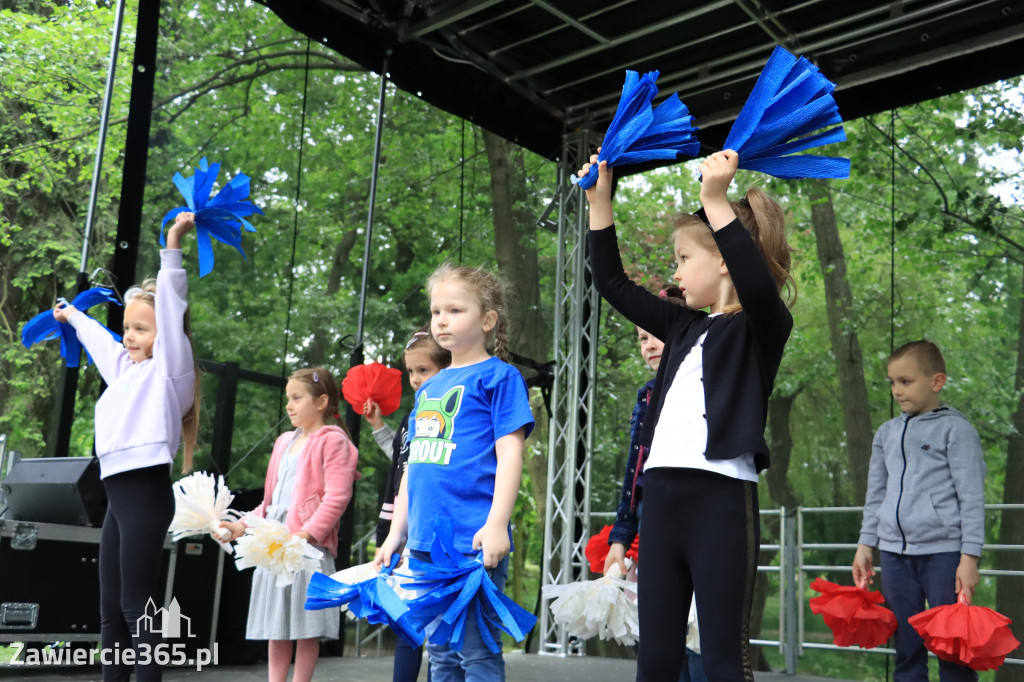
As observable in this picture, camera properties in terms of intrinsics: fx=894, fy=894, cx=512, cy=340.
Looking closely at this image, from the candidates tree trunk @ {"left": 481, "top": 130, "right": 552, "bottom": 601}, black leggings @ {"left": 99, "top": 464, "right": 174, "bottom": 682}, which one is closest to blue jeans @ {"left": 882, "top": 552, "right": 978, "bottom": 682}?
black leggings @ {"left": 99, "top": 464, "right": 174, "bottom": 682}

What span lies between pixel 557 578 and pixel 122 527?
3.51m

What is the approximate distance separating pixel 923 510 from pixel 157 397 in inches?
97.4

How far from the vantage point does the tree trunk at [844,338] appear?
276 inches

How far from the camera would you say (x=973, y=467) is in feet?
9.75

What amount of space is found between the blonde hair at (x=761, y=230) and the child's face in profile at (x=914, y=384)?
5.27 feet

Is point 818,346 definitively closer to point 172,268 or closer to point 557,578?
point 557,578

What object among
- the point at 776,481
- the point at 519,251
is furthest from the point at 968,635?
the point at 519,251

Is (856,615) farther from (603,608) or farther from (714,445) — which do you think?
(714,445)

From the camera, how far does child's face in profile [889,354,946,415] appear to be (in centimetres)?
309

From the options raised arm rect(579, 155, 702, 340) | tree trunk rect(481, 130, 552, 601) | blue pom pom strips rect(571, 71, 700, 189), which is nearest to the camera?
blue pom pom strips rect(571, 71, 700, 189)

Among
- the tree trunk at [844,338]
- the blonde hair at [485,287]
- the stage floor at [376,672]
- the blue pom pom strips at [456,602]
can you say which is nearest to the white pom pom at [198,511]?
the stage floor at [376,672]

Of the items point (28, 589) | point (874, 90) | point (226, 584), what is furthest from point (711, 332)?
point (874, 90)

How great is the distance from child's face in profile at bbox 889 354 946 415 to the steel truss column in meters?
2.57

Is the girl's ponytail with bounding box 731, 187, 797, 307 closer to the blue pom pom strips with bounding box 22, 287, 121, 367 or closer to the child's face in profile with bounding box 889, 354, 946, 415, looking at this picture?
the child's face in profile with bounding box 889, 354, 946, 415
